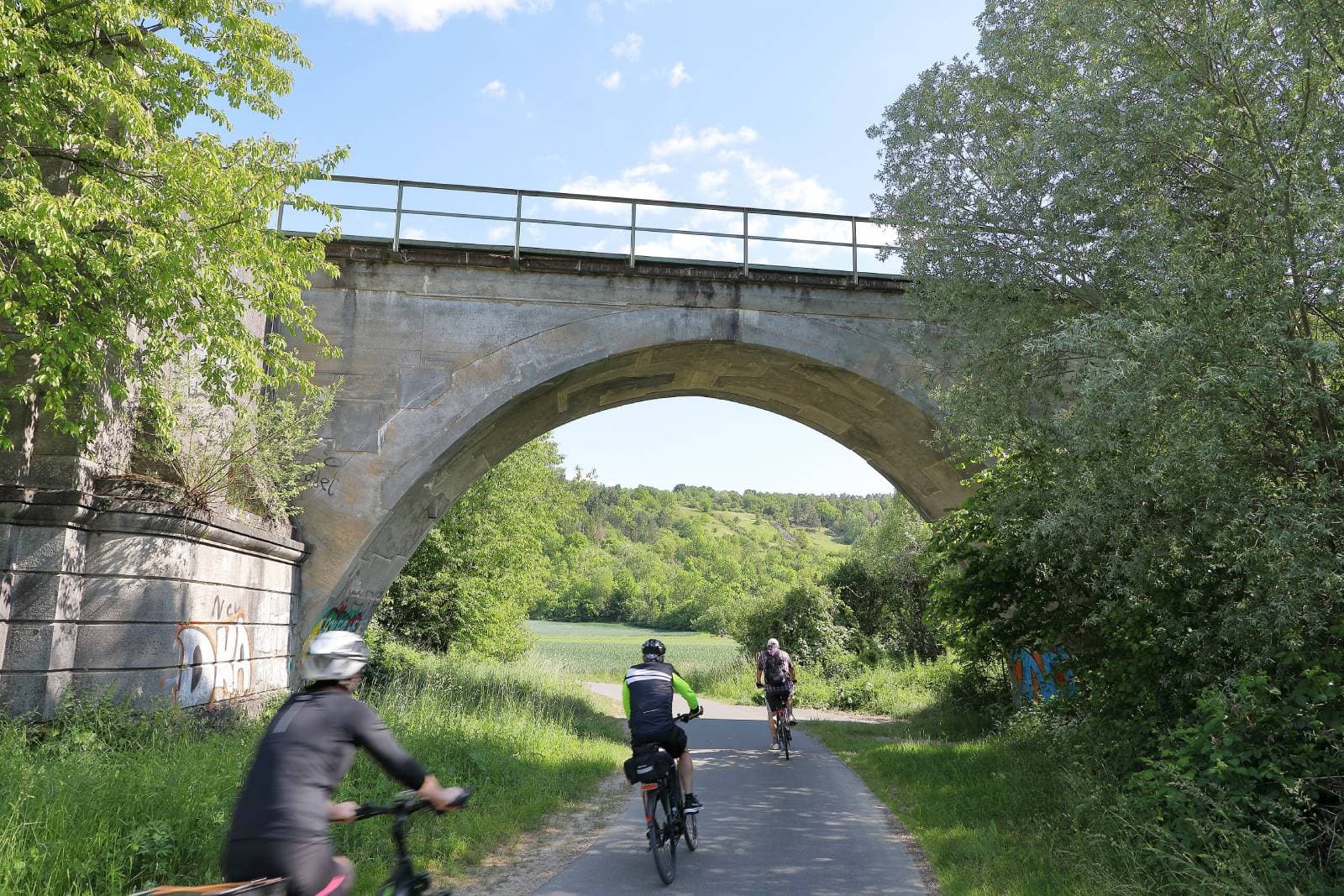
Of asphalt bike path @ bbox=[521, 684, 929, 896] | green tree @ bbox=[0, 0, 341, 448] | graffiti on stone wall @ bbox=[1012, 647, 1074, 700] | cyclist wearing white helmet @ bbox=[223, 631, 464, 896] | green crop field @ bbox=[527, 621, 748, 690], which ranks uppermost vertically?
green tree @ bbox=[0, 0, 341, 448]

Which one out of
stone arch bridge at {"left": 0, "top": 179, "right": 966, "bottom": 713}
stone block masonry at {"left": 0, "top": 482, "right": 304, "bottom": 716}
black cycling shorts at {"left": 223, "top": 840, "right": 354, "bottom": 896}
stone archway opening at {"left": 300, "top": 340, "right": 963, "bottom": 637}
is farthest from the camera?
stone archway opening at {"left": 300, "top": 340, "right": 963, "bottom": 637}

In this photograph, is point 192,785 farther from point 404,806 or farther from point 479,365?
point 479,365

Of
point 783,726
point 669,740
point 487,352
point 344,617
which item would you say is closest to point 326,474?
point 344,617

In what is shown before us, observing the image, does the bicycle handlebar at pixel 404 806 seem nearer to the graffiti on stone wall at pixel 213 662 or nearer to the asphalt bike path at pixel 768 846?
the asphalt bike path at pixel 768 846

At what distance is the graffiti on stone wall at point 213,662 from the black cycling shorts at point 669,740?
5.13 meters

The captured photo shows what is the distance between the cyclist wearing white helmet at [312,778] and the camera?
289cm

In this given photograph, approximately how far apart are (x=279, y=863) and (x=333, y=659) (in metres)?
0.69

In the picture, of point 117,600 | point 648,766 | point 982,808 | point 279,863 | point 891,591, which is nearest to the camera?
point 279,863

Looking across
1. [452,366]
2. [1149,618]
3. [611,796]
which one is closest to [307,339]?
[452,366]

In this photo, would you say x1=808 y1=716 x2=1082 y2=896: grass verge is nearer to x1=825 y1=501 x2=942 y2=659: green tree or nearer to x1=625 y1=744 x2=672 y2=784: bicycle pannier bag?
x1=625 y1=744 x2=672 y2=784: bicycle pannier bag

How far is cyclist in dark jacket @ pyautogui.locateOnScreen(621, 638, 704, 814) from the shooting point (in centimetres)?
673

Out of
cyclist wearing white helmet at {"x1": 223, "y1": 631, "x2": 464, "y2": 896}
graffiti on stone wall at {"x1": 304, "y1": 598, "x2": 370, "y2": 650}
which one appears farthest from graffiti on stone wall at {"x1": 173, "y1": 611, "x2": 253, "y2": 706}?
cyclist wearing white helmet at {"x1": 223, "y1": 631, "x2": 464, "y2": 896}

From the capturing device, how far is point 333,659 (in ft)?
10.6

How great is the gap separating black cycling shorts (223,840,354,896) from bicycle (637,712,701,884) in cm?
339
